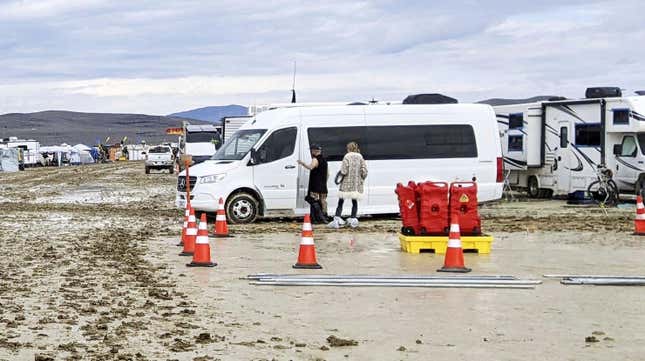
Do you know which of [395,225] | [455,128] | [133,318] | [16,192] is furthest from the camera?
[16,192]

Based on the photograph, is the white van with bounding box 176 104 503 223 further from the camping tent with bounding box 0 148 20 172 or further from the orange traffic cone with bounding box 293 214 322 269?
the camping tent with bounding box 0 148 20 172

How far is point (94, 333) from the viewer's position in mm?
8438

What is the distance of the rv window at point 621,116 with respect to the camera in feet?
84.6

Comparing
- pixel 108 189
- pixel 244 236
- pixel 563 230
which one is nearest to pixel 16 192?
pixel 108 189

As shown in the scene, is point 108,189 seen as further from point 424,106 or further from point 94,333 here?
point 94,333

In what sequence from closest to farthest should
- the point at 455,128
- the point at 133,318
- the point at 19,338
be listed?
the point at 19,338 → the point at 133,318 → the point at 455,128

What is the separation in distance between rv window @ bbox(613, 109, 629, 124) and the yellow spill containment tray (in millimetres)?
12105

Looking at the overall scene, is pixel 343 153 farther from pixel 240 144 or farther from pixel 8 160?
pixel 8 160

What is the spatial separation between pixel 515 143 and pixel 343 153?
9.79 meters

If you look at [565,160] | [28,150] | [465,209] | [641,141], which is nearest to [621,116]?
[641,141]

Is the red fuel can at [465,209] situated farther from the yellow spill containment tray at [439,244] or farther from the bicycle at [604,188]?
the bicycle at [604,188]

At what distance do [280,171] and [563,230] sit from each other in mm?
5711

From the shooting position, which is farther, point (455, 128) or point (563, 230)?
point (455, 128)

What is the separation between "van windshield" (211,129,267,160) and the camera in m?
20.9
